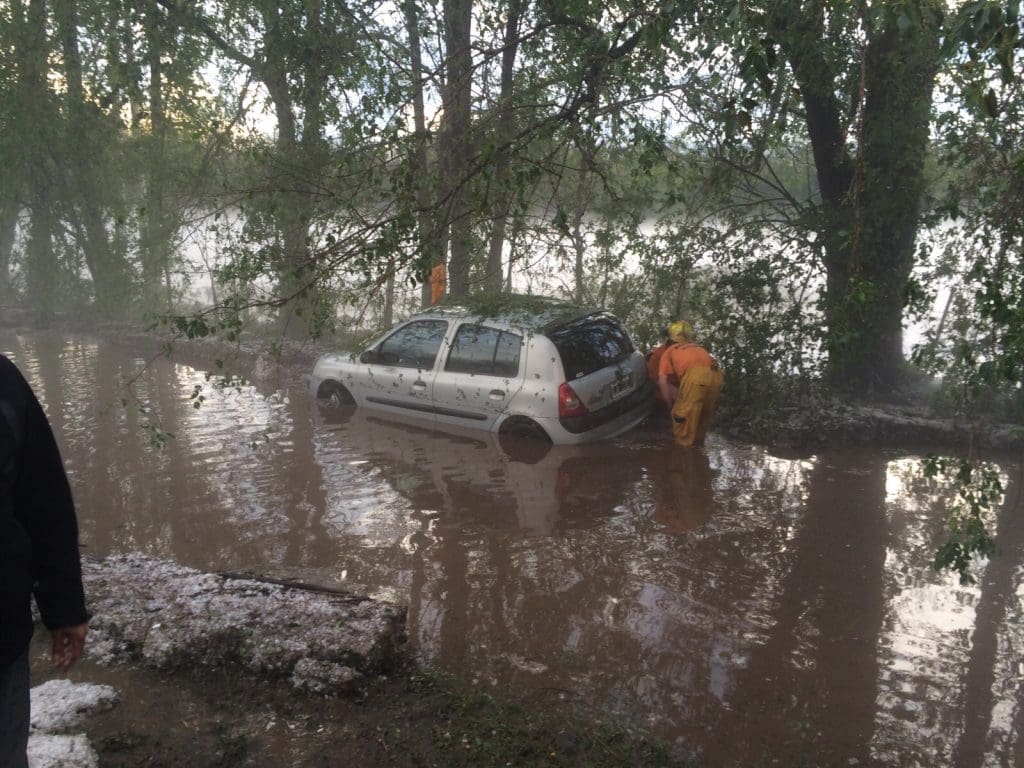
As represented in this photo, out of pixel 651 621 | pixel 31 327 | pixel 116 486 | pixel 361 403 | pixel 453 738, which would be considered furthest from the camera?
pixel 31 327

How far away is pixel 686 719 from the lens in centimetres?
383

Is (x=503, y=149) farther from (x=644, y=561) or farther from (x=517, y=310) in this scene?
(x=517, y=310)

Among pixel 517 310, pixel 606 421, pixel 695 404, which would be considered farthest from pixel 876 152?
pixel 517 310

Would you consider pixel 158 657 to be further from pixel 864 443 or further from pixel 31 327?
pixel 31 327

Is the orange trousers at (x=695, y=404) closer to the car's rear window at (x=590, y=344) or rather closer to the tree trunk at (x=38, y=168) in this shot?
the car's rear window at (x=590, y=344)

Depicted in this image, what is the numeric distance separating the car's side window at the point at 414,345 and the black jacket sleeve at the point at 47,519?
637 centimetres

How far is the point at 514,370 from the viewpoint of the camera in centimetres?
807

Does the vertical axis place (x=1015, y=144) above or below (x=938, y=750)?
above

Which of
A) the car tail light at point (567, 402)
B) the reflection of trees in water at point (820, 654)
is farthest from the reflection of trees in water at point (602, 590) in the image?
the car tail light at point (567, 402)

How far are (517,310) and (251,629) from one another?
195 inches

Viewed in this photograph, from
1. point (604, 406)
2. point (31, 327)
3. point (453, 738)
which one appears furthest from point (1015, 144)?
point (31, 327)

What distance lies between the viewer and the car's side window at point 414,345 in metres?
8.73

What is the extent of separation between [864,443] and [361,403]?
218 inches

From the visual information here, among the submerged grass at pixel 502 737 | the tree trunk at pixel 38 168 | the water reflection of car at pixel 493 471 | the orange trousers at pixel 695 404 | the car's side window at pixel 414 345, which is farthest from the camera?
the tree trunk at pixel 38 168
